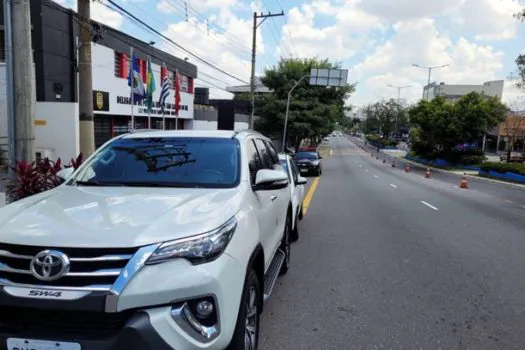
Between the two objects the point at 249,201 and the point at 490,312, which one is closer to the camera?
the point at 249,201

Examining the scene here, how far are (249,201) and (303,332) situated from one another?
4.51 feet

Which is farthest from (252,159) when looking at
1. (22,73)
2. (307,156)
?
(307,156)

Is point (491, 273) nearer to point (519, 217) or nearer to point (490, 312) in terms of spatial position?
point (490, 312)

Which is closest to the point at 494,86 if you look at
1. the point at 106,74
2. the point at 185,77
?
the point at 185,77

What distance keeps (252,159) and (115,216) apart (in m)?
1.84

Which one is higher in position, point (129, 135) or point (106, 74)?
point (106, 74)

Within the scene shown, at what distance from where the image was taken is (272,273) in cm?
457

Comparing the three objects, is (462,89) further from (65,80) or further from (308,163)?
(65,80)

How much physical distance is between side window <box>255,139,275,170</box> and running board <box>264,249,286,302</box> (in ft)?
3.36

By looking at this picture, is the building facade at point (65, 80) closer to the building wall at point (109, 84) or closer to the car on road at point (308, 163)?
the building wall at point (109, 84)

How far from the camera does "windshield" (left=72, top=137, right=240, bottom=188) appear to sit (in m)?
3.85

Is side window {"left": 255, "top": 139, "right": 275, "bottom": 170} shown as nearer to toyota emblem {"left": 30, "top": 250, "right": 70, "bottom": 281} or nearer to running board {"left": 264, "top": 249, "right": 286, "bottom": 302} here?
running board {"left": 264, "top": 249, "right": 286, "bottom": 302}

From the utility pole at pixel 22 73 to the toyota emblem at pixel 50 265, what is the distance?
198 inches

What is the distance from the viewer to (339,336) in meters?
3.98
